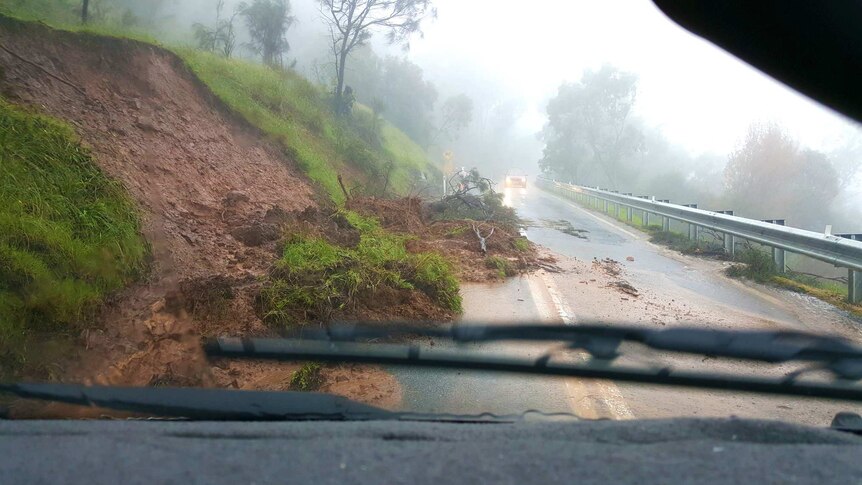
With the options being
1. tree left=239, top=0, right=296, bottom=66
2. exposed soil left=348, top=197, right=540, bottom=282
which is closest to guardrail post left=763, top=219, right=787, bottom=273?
exposed soil left=348, top=197, right=540, bottom=282

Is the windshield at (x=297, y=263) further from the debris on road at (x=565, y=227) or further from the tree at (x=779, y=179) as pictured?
the tree at (x=779, y=179)

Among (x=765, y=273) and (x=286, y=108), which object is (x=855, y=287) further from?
(x=286, y=108)

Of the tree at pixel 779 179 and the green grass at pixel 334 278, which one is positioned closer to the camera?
the green grass at pixel 334 278

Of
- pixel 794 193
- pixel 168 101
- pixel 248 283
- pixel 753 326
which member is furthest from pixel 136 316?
pixel 794 193

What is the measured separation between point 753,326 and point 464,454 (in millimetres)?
5780

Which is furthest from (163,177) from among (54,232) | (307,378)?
(307,378)

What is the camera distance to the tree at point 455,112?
39625mm

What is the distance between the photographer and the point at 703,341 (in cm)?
345

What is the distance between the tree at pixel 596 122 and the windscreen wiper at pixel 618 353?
133ft

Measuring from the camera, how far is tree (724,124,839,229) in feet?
78.3

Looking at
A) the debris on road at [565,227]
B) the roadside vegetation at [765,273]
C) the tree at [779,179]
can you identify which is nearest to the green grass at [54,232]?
the roadside vegetation at [765,273]

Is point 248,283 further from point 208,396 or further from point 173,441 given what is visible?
point 173,441

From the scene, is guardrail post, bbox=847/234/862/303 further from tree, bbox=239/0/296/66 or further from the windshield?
tree, bbox=239/0/296/66

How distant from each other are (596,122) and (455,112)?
11.5m
